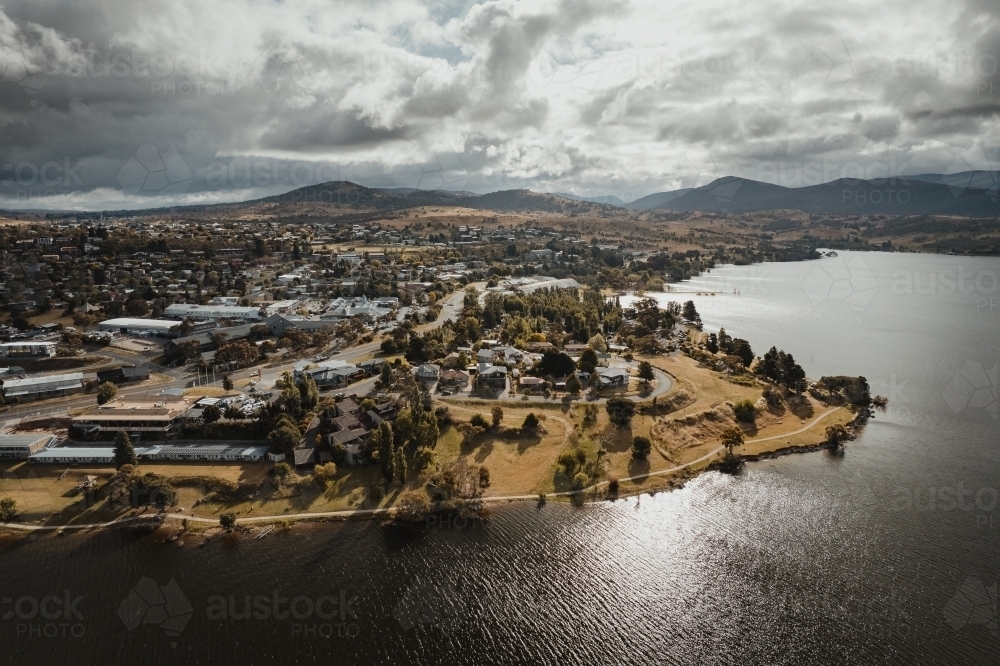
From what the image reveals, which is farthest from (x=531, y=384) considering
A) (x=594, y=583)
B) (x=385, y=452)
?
(x=594, y=583)

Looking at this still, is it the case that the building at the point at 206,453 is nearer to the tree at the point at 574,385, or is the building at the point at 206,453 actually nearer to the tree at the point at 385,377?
the tree at the point at 385,377

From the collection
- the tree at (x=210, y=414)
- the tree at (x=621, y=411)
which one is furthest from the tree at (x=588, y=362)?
the tree at (x=210, y=414)

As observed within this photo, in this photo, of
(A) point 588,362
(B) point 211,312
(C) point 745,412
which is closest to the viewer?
(C) point 745,412

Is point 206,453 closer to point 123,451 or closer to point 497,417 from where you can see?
point 123,451

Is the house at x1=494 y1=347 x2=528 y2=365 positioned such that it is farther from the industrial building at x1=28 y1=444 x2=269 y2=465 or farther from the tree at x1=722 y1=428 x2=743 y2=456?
the industrial building at x1=28 y1=444 x2=269 y2=465

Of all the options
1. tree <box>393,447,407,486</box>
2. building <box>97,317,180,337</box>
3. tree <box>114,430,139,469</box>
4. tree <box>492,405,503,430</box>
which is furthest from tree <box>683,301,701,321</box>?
building <box>97,317,180,337</box>

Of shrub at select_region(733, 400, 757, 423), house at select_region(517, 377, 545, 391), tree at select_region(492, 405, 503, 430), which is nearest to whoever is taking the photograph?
tree at select_region(492, 405, 503, 430)

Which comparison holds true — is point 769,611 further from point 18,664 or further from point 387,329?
point 387,329
